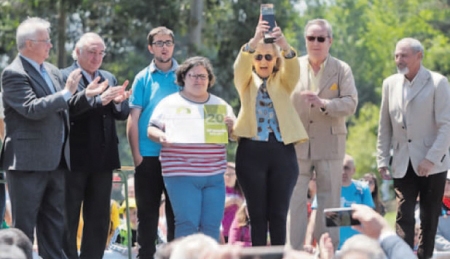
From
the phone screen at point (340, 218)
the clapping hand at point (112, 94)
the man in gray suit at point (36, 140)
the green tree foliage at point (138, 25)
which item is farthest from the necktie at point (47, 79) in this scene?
the green tree foliage at point (138, 25)

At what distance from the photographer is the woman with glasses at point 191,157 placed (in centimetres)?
990

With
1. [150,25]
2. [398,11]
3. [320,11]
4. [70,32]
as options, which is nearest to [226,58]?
[150,25]

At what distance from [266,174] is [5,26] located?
19985 millimetres

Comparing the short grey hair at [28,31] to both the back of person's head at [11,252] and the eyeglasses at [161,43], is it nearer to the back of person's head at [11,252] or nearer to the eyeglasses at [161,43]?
the eyeglasses at [161,43]

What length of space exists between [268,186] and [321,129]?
0.95 metres

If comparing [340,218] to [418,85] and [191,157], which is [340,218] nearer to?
[191,157]

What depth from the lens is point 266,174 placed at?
32.6 ft

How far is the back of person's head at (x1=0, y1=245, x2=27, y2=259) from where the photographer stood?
6.49 m

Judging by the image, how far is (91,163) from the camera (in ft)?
32.5

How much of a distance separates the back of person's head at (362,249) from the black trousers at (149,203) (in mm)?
3907

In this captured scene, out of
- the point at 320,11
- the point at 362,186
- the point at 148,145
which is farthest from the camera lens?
the point at 320,11

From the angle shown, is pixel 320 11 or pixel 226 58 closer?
pixel 226 58

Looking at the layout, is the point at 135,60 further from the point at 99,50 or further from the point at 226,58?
the point at 99,50

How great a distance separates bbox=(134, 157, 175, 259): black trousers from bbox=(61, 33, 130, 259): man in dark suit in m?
0.34
